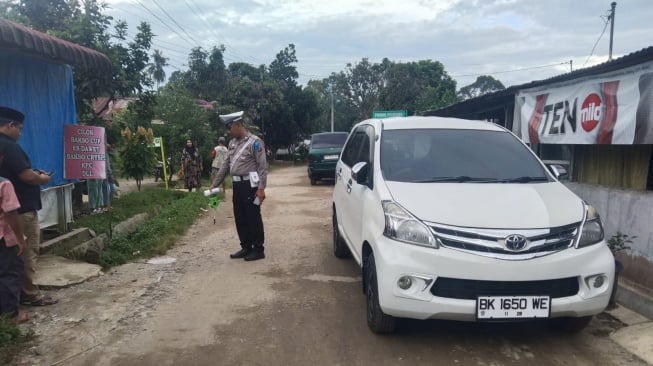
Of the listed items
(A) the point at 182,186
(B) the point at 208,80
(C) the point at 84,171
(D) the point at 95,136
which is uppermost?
(B) the point at 208,80

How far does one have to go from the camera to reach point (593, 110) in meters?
5.87

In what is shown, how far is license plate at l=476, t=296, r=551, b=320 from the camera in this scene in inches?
136

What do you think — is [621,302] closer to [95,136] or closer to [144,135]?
[95,136]

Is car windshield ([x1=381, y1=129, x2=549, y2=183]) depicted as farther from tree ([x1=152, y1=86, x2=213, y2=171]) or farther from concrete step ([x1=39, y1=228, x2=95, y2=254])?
tree ([x1=152, y1=86, x2=213, y2=171])

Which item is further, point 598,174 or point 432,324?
point 598,174

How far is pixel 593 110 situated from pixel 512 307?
346 cm

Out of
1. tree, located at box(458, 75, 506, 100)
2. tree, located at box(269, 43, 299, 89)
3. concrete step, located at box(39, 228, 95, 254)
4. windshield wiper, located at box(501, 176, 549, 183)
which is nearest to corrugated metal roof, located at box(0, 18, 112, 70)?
concrete step, located at box(39, 228, 95, 254)

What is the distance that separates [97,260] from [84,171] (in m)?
1.54

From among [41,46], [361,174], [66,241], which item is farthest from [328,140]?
[361,174]

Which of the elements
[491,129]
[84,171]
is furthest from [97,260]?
[491,129]

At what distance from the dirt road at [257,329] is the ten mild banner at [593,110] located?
2061 millimetres

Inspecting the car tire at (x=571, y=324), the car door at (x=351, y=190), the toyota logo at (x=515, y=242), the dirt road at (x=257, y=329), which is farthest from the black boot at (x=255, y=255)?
the toyota logo at (x=515, y=242)

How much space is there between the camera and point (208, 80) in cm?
3606

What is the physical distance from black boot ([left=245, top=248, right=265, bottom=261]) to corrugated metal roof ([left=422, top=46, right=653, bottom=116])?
4.48 metres
